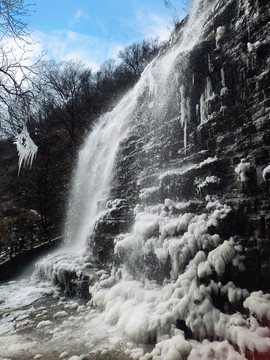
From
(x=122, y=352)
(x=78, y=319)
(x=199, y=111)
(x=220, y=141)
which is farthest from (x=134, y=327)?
(x=199, y=111)

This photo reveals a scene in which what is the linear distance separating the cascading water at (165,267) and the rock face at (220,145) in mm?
66

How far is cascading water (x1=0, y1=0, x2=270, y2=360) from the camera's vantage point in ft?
13.0

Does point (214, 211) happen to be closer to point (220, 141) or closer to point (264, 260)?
point (264, 260)

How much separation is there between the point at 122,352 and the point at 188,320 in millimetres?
1225

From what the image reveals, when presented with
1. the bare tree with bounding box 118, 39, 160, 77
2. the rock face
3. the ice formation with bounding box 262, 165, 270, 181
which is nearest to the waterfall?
the rock face

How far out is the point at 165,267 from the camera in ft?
18.9

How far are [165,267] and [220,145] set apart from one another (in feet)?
10.8

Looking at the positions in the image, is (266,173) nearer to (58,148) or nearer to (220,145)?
(220,145)

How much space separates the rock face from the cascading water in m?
0.07

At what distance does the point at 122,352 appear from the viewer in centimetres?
400

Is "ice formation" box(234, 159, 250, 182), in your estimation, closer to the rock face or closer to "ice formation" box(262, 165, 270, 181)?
the rock face

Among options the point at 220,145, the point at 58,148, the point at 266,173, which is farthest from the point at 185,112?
the point at 58,148

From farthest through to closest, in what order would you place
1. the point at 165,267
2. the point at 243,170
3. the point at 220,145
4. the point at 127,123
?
the point at 127,123 < the point at 220,145 < the point at 165,267 < the point at 243,170

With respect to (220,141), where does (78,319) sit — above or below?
below
